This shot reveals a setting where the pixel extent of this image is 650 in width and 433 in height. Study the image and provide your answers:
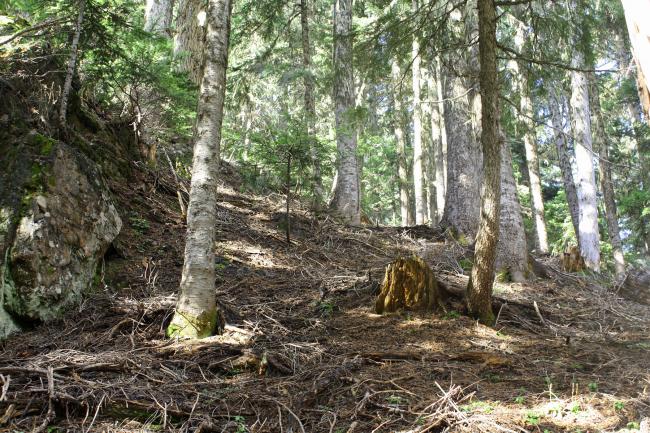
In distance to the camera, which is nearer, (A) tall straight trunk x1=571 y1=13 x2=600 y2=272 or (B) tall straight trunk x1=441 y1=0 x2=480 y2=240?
(B) tall straight trunk x1=441 y1=0 x2=480 y2=240

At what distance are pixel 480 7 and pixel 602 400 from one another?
178 inches

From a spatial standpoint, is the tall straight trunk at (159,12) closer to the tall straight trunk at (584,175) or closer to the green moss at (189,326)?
the green moss at (189,326)

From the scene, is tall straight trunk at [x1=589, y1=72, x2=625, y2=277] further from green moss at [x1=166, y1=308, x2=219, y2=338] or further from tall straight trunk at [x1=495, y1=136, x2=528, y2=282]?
green moss at [x1=166, y1=308, x2=219, y2=338]

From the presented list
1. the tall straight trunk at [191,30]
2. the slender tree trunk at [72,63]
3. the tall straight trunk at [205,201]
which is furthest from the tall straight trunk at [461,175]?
the slender tree trunk at [72,63]

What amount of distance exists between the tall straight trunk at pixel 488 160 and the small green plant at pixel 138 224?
4.76 m

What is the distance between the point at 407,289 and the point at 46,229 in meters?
4.20

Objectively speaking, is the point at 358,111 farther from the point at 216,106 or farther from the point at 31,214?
the point at 31,214

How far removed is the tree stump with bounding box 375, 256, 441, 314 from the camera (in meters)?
5.88

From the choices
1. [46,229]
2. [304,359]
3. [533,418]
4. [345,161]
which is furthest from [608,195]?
[46,229]

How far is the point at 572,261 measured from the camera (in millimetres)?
10805

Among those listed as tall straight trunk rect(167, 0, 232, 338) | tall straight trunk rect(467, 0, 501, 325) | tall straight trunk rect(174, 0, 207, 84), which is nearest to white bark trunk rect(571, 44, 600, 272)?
tall straight trunk rect(467, 0, 501, 325)

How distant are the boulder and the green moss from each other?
1.16m

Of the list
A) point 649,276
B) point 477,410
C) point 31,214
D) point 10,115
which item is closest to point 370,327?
point 477,410

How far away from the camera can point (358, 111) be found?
7105mm
